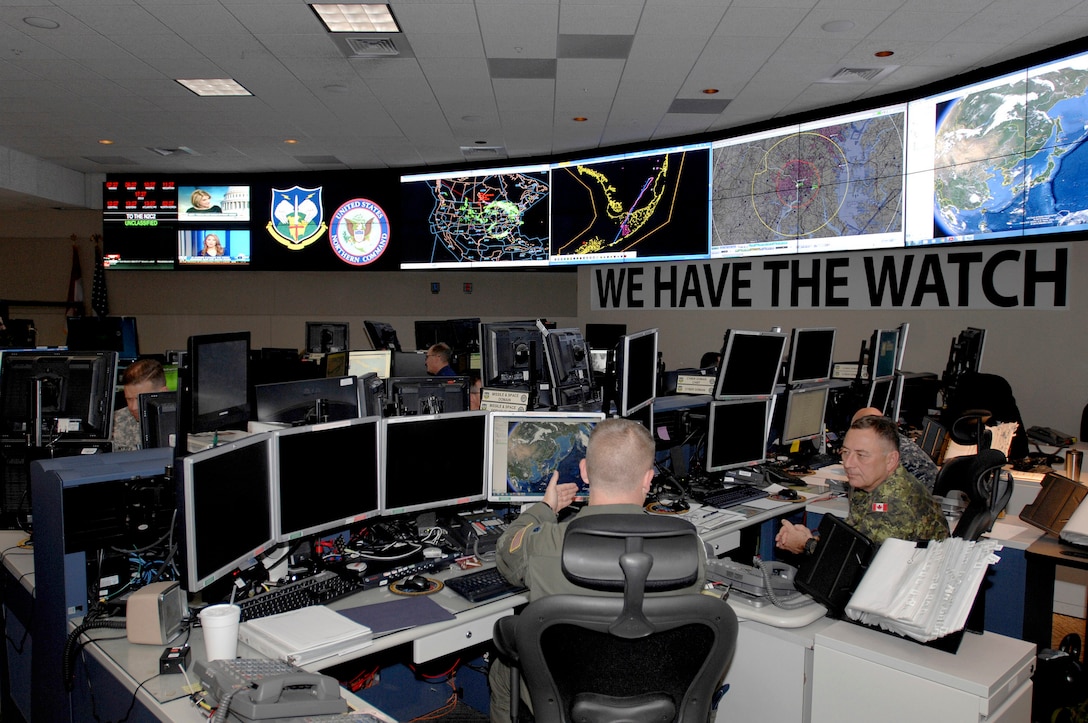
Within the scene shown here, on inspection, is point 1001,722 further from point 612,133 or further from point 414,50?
point 612,133

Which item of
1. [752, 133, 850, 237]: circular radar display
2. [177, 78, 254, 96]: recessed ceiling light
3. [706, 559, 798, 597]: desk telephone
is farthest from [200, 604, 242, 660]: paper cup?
[752, 133, 850, 237]: circular radar display

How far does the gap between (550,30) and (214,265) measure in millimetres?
6554

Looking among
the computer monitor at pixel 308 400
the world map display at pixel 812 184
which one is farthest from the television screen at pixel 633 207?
the computer monitor at pixel 308 400

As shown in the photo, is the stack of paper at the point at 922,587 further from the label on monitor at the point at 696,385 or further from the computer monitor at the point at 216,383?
the computer monitor at the point at 216,383

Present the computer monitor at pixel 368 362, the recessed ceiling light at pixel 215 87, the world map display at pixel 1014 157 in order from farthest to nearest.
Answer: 1. the recessed ceiling light at pixel 215 87
2. the computer monitor at pixel 368 362
3. the world map display at pixel 1014 157

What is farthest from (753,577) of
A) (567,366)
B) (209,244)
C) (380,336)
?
(209,244)

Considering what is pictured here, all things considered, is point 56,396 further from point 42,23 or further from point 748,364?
point 748,364

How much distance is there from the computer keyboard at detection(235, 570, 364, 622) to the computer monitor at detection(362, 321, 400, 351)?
15.3 ft

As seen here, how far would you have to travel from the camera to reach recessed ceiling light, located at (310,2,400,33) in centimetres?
468

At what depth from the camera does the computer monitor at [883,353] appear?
191 inches

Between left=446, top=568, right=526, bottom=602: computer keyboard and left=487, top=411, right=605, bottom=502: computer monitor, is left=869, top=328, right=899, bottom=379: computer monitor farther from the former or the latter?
left=446, top=568, right=526, bottom=602: computer keyboard

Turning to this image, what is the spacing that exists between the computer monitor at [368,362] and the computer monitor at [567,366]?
1853 mm

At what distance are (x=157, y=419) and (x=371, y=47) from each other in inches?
134

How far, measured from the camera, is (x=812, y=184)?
270 inches
